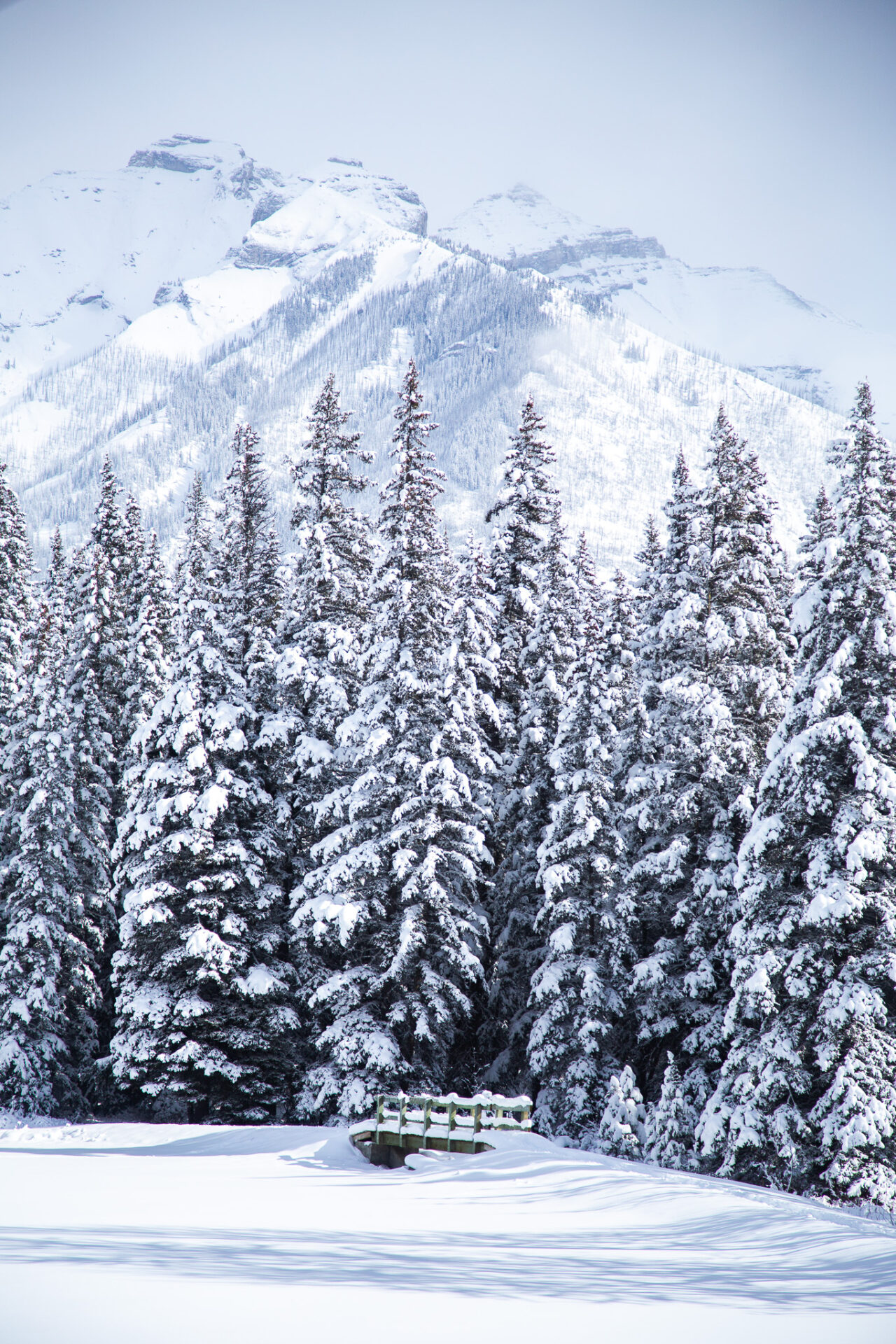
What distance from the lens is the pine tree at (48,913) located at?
27609 millimetres

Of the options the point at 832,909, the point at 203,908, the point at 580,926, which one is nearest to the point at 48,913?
the point at 203,908

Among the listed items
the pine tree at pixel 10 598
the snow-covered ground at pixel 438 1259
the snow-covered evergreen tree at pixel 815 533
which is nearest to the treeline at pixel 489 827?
the snow-covered evergreen tree at pixel 815 533

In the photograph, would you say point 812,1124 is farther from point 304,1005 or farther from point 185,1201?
point 304,1005

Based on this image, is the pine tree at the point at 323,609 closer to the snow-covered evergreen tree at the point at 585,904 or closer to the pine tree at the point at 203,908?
the pine tree at the point at 203,908

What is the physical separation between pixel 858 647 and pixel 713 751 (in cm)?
436

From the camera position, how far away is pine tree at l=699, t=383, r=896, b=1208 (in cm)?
1641

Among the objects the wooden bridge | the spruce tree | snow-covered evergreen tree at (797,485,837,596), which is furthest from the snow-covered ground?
snow-covered evergreen tree at (797,485,837,596)

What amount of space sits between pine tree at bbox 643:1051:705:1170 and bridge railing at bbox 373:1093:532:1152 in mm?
3598

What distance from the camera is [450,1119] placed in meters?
17.2

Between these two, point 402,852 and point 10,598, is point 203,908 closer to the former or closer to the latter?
point 402,852

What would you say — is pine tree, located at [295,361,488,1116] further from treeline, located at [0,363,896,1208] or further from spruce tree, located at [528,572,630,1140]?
spruce tree, located at [528,572,630,1140]

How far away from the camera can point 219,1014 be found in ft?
78.5

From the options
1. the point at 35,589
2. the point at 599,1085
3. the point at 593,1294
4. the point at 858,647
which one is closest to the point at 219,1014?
the point at 599,1085

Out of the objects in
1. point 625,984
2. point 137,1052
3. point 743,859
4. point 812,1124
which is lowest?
point 137,1052
